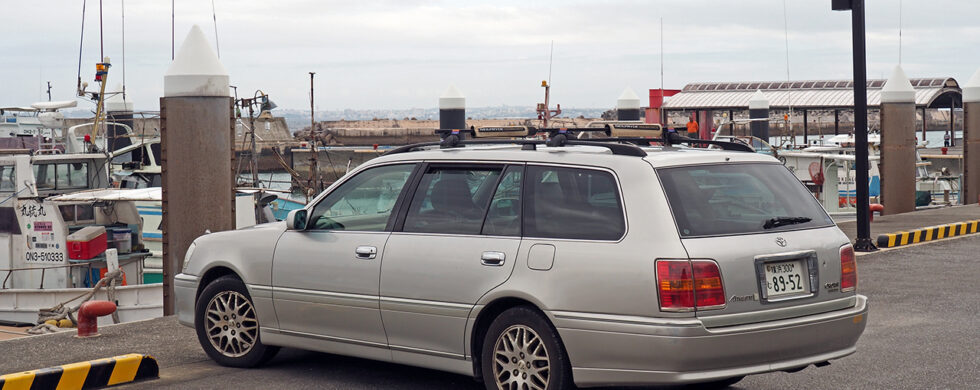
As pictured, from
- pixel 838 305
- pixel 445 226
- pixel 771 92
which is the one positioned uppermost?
pixel 771 92

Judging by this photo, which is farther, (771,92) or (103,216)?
(771,92)

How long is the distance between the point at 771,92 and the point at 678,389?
39.4 metres

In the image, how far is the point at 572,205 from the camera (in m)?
A: 6.44

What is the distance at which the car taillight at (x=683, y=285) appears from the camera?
19.3ft

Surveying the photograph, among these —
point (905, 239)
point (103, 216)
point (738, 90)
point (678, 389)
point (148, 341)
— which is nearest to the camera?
point (678, 389)

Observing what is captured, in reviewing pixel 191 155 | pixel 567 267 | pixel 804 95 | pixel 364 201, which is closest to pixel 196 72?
pixel 191 155

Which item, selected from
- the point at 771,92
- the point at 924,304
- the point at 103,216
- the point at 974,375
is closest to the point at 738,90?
the point at 771,92

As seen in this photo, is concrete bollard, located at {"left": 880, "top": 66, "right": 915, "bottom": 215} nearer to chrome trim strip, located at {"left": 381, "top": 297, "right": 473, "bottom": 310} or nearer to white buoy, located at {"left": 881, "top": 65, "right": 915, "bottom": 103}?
white buoy, located at {"left": 881, "top": 65, "right": 915, "bottom": 103}

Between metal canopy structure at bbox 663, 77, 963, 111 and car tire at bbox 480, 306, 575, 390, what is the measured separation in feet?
108

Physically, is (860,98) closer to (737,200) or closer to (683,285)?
(737,200)

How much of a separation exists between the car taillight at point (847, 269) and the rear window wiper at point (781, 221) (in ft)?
1.00

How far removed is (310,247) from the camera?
753 cm

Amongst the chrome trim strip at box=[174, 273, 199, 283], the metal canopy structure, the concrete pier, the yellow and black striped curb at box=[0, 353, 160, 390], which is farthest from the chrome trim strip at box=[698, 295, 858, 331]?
the metal canopy structure

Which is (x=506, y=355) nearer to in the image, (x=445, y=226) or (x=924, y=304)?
(x=445, y=226)
